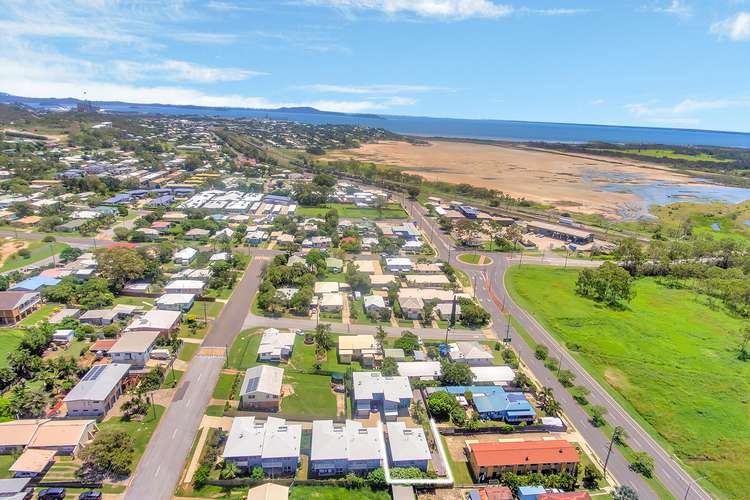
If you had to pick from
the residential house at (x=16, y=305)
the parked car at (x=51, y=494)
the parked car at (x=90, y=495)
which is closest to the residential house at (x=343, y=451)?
the parked car at (x=90, y=495)

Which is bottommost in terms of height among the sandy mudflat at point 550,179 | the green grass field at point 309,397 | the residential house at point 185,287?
the green grass field at point 309,397

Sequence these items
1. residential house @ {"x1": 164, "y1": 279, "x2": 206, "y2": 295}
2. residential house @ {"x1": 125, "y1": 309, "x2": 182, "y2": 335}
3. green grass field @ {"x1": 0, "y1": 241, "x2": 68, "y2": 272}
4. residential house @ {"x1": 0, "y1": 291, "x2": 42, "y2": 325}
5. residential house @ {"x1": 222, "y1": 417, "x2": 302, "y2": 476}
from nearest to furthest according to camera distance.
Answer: residential house @ {"x1": 222, "y1": 417, "x2": 302, "y2": 476}
residential house @ {"x1": 125, "y1": 309, "x2": 182, "y2": 335}
residential house @ {"x1": 0, "y1": 291, "x2": 42, "y2": 325}
residential house @ {"x1": 164, "y1": 279, "x2": 206, "y2": 295}
green grass field @ {"x1": 0, "y1": 241, "x2": 68, "y2": 272}

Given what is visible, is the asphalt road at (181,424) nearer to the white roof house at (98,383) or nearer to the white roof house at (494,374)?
the white roof house at (98,383)

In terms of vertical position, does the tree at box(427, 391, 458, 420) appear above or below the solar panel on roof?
below

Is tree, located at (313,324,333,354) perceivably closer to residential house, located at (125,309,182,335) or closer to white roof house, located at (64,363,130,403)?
residential house, located at (125,309,182,335)

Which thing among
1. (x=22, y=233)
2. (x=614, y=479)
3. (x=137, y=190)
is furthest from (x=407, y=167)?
(x=614, y=479)

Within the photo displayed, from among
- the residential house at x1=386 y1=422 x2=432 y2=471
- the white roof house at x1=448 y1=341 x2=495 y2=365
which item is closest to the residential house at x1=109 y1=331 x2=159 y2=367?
the residential house at x1=386 y1=422 x2=432 y2=471
